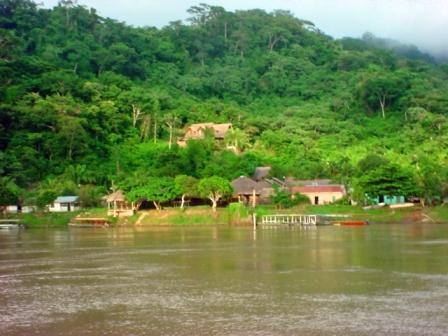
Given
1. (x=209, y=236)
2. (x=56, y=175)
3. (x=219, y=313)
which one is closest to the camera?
(x=219, y=313)

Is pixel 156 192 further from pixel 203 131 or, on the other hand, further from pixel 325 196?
pixel 203 131

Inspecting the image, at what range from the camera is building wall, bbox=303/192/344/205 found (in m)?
54.1

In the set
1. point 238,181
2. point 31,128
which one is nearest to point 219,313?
point 238,181

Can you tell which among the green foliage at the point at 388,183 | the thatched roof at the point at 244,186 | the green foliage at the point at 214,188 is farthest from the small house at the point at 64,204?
the green foliage at the point at 388,183

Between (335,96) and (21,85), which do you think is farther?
(335,96)

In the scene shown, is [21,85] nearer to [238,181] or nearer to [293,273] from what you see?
[238,181]

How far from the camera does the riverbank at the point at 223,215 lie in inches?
1928

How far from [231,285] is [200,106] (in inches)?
2126

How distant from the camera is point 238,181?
55.9 meters

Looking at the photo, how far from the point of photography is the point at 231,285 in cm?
2395

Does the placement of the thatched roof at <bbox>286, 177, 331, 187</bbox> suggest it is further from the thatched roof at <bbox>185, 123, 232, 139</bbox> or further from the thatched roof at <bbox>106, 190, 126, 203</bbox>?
the thatched roof at <bbox>106, 190, 126, 203</bbox>

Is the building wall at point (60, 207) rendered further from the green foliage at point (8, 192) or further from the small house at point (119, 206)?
the small house at point (119, 206)

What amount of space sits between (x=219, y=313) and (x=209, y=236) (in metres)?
23.4

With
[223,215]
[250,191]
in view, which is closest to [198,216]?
[223,215]
